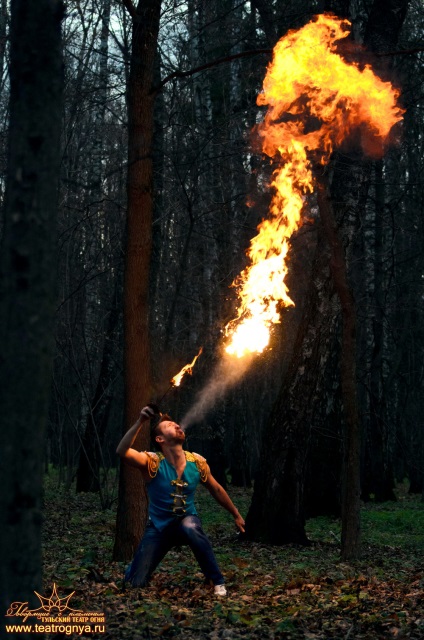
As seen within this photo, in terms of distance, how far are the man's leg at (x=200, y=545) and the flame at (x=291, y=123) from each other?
8.69 ft

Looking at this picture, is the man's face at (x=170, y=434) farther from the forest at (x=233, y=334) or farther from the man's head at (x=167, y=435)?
the forest at (x=233, y=334)

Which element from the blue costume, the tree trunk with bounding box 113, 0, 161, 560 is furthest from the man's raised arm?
the tree trunk with bounding box 113, 0, 161, 560

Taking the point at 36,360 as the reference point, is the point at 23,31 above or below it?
above

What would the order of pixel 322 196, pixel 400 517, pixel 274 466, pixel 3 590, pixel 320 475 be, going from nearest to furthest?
pixel 3 590 < pixel 322 196 < pixel 274 466 < pixel 320 475 < pixel 400 517

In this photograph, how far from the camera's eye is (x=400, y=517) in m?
21.0

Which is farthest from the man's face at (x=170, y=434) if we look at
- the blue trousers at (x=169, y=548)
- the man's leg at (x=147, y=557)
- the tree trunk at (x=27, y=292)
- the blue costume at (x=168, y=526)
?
the tree trunk at (x=27, y=292)

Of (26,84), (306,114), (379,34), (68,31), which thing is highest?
(68,31)

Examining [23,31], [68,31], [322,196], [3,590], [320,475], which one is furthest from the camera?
[68,31]

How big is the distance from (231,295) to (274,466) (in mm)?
10742

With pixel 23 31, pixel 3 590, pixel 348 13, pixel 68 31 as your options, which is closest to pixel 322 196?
pixel 348 13

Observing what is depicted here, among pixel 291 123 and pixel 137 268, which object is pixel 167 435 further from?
pixel 291 123

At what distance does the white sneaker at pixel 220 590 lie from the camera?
28.2 ft

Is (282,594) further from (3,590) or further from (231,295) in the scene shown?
(231,295)

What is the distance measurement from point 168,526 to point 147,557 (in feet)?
1.15
